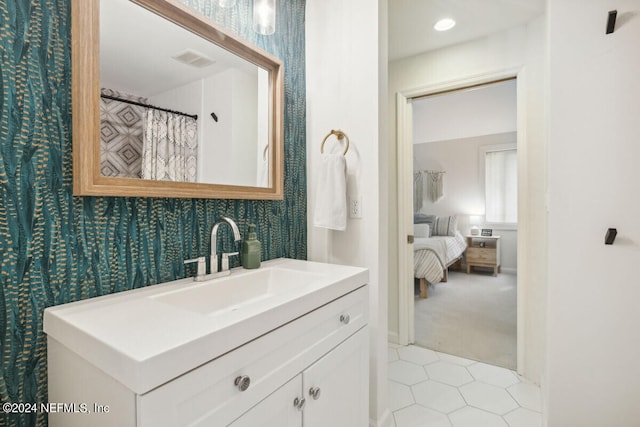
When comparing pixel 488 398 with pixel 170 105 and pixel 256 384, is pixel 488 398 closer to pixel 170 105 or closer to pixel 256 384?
pixel 256 384

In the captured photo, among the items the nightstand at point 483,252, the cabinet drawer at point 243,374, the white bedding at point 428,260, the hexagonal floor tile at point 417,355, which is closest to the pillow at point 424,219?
the nightstand at point 483,252

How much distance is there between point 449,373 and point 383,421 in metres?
0.84

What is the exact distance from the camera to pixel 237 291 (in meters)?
1.22

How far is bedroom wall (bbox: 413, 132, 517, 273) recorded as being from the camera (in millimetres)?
4883

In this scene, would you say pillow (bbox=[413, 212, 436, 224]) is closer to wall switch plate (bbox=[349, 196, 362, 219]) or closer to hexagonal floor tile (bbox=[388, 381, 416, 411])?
hexagonal floor tile (bbox=[388, 381, 416, 411])

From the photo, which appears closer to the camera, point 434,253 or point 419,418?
point 419,418

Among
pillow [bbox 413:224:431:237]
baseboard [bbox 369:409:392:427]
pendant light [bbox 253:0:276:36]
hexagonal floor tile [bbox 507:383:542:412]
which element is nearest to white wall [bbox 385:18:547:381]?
hexagonal floor tile [bbox 507:383:542:412]

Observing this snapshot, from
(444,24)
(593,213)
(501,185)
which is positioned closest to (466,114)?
(501,185)

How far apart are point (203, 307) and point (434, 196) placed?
515 cm

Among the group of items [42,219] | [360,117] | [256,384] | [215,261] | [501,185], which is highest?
[360,117]

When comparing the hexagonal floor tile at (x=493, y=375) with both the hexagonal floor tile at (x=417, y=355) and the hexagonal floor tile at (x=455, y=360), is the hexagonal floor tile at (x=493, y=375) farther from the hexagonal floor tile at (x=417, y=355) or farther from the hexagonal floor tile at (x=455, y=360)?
the hexagonal floor tile at (x=417, y=355)

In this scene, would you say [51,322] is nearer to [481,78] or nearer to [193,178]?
[193,178]

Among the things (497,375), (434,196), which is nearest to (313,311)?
(497,375)

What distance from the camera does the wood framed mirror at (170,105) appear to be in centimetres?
91
